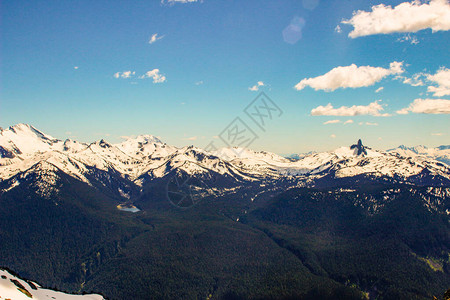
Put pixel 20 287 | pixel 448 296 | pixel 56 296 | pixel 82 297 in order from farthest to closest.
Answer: pixel 82 297 < pixel 56 296 < pixel 20 287 < pixel 448 296

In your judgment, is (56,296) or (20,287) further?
(56,296)

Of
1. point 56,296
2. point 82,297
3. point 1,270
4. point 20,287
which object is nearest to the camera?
point 20,287

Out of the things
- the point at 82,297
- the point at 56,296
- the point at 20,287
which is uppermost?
the point at 20,287

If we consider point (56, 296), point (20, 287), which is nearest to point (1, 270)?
point (20, 287)

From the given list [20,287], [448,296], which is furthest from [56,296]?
[448,296]

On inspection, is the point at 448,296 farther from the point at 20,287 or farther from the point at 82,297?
the point at 82,297

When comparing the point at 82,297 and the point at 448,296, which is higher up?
the point at 448,296

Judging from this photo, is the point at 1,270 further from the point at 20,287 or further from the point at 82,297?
the point at 82,297

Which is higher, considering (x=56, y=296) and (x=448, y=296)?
(x=448, y=296)

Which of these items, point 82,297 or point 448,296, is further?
point 82,297

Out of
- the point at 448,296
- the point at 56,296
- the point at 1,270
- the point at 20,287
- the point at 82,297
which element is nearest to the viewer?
the point at 448,296
